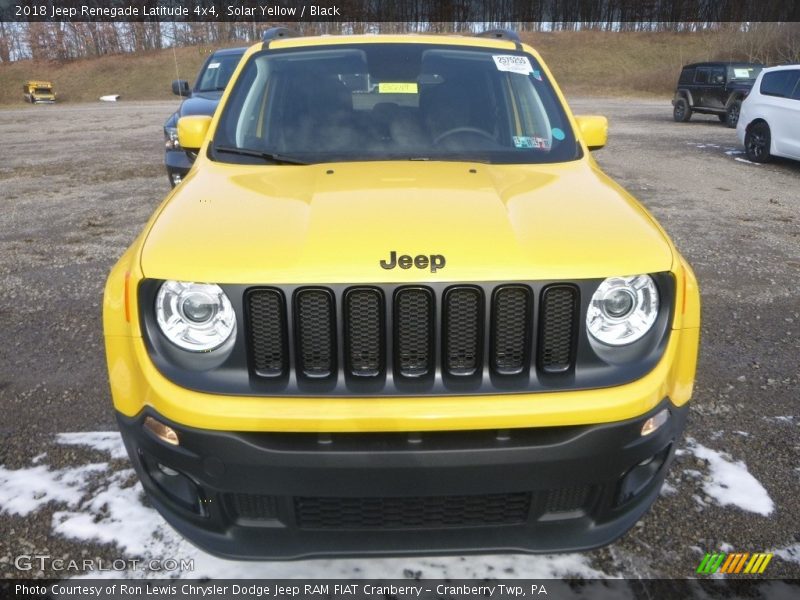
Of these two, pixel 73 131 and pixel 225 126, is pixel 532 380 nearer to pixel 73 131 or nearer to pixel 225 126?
pixel 225 126

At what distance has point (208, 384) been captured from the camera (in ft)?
6.07

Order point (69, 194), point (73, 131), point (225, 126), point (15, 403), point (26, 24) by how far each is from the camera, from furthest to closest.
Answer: point (26, 24) → point (73, 131) → point (69, 194) → point (15, 403) → point (225, 126)

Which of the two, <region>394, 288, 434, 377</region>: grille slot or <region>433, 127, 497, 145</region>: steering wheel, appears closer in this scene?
<region>394, 288, 434, 377</region>: grille slot

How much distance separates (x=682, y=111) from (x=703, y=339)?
63.9ft

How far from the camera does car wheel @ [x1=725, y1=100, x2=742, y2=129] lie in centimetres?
1886

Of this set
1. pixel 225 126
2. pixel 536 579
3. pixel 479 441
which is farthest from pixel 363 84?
pixel 536 579

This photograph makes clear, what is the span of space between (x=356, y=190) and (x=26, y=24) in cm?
7715

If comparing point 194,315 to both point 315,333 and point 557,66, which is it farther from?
point 557,66

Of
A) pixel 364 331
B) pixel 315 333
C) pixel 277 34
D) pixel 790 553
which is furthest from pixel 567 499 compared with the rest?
pixel 277 34

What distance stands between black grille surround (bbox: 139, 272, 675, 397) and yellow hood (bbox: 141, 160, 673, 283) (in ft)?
0.16

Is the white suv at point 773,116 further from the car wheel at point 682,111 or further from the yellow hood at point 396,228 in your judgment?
the yellow hood at point 396,228

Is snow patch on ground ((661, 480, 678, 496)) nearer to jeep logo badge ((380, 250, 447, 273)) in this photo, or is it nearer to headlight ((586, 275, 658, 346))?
headlight ((586, 275, 658, 346))

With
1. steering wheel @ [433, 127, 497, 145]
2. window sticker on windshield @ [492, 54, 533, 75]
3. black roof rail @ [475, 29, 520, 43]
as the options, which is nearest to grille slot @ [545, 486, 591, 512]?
steering wheel @ [433, 127, 497, 145]

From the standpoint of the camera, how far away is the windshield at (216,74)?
941cm
